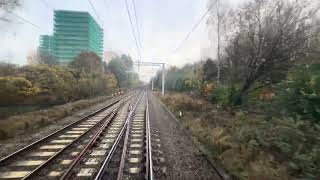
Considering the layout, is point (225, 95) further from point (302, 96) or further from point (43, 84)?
point (43, 84)

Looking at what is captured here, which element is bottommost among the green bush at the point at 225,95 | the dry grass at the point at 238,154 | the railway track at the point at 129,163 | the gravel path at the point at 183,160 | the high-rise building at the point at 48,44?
the gravel path at the point at 183,160

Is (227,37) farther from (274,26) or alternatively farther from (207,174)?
(207,174)

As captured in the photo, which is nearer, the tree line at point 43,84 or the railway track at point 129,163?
the railway track at point 129,163

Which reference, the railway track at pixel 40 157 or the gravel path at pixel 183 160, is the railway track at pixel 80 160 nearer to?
the railway track at pixel 40 157

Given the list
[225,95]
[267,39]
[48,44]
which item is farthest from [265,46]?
[48,44]

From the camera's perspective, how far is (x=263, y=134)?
384 inches

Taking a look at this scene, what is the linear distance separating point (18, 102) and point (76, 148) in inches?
877

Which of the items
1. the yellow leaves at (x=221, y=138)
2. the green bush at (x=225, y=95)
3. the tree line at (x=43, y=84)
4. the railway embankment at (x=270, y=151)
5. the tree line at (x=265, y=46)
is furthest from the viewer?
the tree line at (x=43, y=84)

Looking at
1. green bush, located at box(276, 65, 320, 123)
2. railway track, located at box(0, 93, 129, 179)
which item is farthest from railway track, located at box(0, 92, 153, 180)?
green bush, located at box(276, 65, 320, 123)

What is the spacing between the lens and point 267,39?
675 inches

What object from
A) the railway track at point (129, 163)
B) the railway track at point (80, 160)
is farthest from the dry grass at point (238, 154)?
the railway track at point (80, 160)

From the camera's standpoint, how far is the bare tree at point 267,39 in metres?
16.0

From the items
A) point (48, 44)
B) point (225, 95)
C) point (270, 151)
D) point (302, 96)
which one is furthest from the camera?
point (48, 44)

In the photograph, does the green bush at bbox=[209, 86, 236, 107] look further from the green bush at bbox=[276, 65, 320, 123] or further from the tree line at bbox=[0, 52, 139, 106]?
the tree line at bbox=[0, 52, 139, 106]
